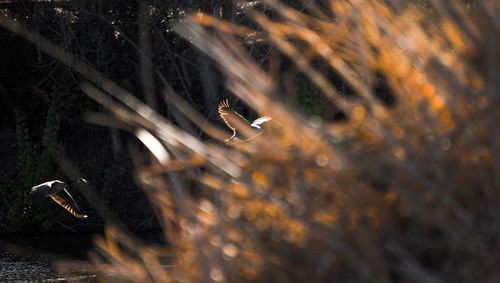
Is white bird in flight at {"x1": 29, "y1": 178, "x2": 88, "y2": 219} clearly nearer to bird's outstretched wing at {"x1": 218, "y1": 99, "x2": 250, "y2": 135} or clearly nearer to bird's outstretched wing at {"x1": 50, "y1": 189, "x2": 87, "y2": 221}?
bird's outstretched wing at {"x1": 50, "y1": 189, "x2": 87, "y2": 221}

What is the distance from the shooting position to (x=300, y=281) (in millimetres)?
1712

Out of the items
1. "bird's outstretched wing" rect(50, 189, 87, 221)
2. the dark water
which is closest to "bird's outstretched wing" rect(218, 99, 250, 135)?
the dark water

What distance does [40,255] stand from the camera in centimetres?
1189

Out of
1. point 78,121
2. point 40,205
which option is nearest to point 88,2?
point 78,121

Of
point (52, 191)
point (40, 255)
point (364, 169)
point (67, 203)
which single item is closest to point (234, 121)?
point (364, 169)

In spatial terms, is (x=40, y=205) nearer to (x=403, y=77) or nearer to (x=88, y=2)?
(x=88, y=2)

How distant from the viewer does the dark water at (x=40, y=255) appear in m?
11.0

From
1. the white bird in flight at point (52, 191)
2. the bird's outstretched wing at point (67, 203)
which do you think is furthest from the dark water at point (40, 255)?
the white bird in flight at point (52, 191)

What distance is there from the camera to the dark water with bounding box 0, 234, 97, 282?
10977 mm

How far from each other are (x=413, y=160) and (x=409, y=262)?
0.54 feet

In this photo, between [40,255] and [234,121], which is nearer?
[234,121]

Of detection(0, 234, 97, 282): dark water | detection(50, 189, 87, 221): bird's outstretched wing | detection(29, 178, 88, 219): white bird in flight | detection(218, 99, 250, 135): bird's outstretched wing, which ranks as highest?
detection(218, 99, 250, 135): bird's outstretched wing

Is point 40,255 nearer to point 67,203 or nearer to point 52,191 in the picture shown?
point 67,203

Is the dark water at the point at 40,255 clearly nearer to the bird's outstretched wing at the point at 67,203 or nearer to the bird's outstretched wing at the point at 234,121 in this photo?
the bird's outstretched wing at the point at 67,203
